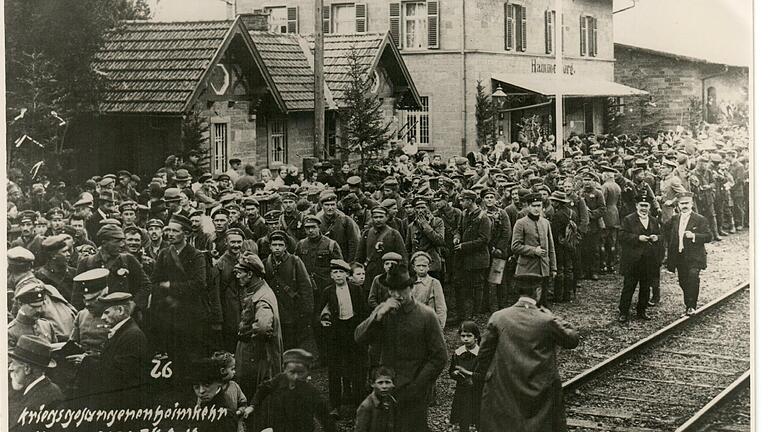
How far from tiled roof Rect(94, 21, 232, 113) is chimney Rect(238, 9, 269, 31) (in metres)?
0.57

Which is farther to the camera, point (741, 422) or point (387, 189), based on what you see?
point (387, 189)

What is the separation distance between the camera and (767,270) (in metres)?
7.89

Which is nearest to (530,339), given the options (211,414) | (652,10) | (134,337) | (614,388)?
(614,388)

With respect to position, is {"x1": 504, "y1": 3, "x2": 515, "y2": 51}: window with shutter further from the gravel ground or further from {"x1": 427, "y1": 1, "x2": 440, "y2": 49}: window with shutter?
the gravel ground

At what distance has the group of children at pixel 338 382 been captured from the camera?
6652mm

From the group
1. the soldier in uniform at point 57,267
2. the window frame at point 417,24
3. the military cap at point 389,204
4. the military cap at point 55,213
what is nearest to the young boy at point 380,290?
the military cap at point 389,204

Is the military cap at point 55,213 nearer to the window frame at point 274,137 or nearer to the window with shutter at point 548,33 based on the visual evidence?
the window frame at point 274,137

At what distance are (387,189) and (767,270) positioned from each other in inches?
162

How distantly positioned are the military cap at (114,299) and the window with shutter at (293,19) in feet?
14.0

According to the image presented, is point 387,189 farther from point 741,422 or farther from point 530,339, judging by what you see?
point 741,422

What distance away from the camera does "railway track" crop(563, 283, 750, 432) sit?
301 inches

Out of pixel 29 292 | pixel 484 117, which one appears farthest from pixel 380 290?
pixel 484 117

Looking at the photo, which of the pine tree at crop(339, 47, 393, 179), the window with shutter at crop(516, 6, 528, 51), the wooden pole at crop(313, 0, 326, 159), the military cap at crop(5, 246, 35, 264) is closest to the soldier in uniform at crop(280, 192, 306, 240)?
the wooden pole at crop(313, 0, 326, 159)

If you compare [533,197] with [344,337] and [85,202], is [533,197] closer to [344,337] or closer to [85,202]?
[344,337]
